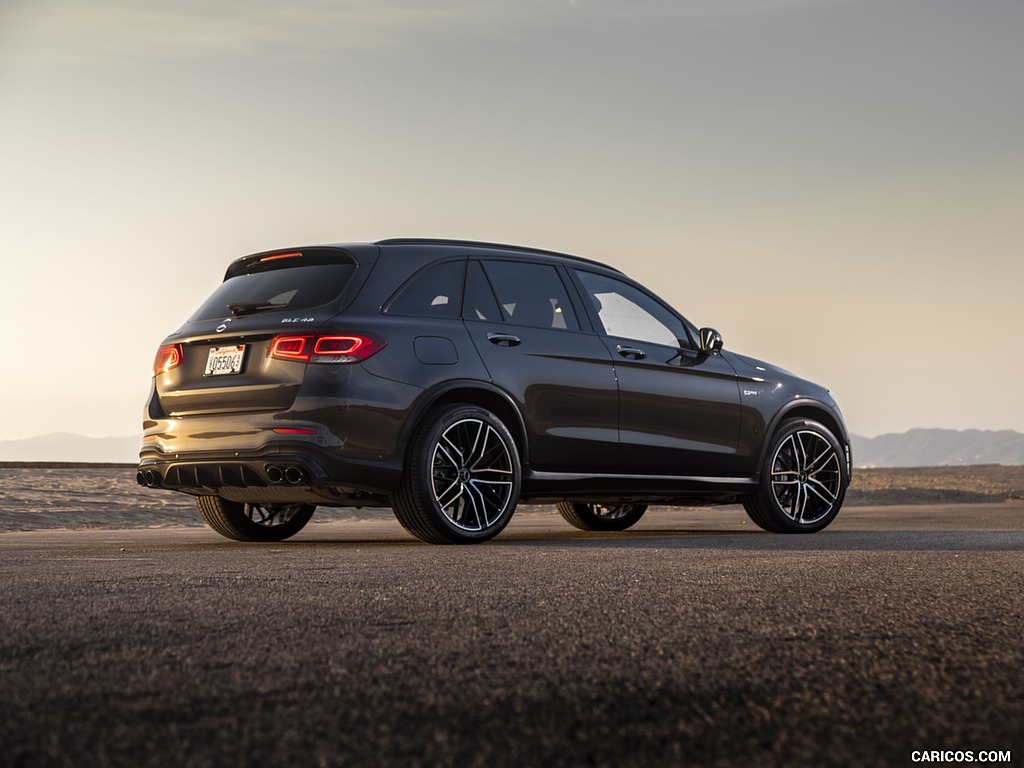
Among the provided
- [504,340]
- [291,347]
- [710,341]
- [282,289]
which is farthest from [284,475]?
[710,341]

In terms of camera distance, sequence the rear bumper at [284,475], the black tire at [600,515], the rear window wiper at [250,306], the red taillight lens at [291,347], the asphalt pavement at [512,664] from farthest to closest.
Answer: the black tire at [600,515] < the rear window wiper at [250,306] < the red taillight lens at [291,347] < the rear bumper at [284,475] < the asphalt pavement at [512,664]

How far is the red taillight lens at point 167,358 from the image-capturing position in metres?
7.81

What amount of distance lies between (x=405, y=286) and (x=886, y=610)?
4.32 metres

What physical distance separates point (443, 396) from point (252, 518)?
212cm

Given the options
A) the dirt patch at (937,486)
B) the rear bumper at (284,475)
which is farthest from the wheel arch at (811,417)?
the dirt patch at (937,486)

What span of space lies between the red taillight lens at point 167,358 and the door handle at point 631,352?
287 cm

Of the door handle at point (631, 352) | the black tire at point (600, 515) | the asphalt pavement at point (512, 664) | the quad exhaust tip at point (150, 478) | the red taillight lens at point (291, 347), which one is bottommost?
the black tire at point (600, 515)

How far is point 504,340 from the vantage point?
781cm

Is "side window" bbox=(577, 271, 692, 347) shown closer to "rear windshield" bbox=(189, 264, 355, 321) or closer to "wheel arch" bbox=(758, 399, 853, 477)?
"wheel arch" bbox=(758, 399, 853, 477)

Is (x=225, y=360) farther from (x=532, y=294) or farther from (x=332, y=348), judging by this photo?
(x=532, y=294)

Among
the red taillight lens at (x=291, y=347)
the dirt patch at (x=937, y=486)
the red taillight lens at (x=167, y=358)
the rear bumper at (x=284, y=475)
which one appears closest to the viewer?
the rear bumper at (x=284, y=475)

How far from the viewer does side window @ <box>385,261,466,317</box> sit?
7.55m

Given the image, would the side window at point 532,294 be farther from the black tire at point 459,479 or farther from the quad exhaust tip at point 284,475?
the quad exhaust tip at point 284,475

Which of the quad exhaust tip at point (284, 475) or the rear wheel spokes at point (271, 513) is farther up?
the quad exhaust tip at point (284, 475)
